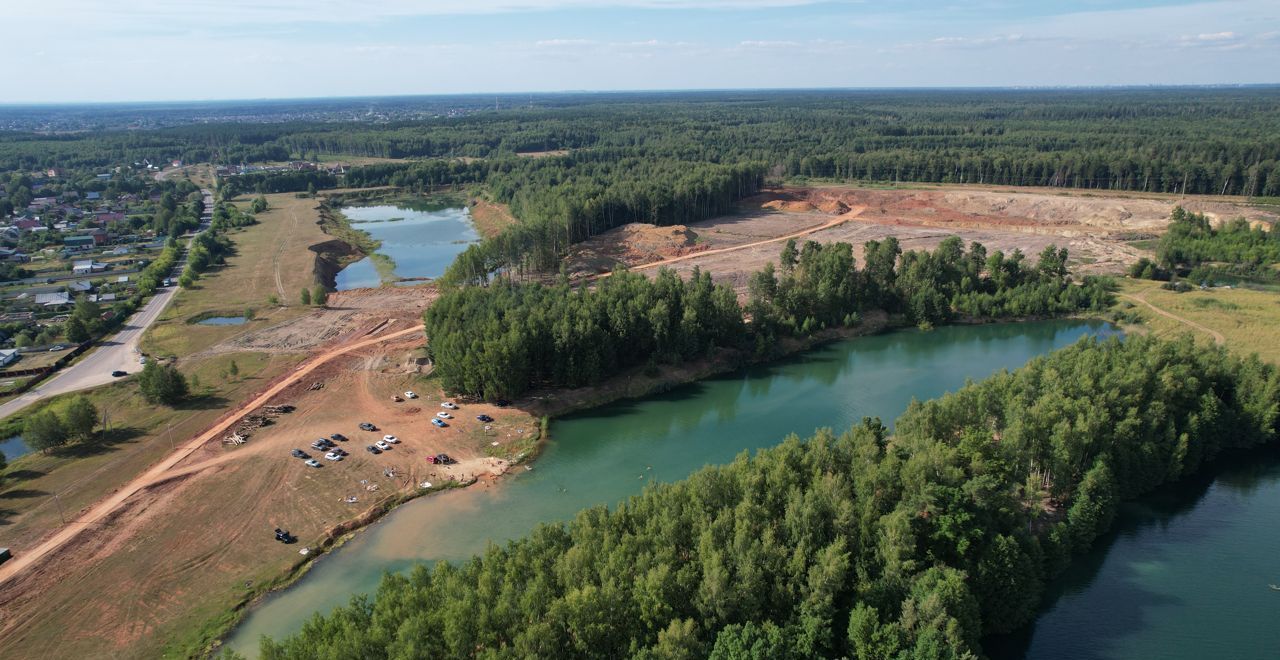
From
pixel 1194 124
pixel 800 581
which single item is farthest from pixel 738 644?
pixel 1194 124

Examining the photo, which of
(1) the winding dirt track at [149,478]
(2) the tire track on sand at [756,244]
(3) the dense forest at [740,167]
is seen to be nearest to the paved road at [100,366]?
(1) the winding dirt track at [149,478]

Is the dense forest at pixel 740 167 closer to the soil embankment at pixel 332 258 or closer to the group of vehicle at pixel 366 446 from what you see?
the soil embankment at pixel 332 258

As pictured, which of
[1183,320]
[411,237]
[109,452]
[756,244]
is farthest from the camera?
[411,237]

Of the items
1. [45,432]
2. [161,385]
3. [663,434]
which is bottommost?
[663,434]

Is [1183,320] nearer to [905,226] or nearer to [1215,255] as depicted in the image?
[1215,255]

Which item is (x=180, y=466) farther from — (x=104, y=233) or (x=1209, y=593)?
(x=104, y=233)

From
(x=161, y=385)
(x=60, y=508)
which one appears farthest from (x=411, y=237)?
(x=60, y=508)

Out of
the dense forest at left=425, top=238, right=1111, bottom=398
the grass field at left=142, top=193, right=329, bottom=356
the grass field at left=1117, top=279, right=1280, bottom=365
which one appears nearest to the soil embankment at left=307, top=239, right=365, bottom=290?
the grass field at left=142, top=193, right=329, bottom=356
